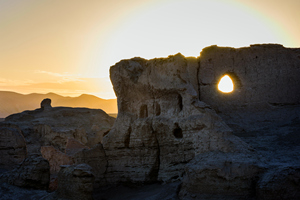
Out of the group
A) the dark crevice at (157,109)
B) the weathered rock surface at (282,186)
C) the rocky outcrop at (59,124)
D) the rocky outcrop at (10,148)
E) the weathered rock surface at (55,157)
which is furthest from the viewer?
the rocky outcrop at (59,124)

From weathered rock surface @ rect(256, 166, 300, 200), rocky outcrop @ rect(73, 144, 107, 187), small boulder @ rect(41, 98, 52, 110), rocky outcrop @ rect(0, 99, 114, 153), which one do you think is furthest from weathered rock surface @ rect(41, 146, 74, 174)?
small boulder @ rect(41, 98, 52, 110)

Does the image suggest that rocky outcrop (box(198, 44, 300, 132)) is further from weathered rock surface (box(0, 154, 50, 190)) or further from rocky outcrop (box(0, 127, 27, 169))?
rocky outcrop (box(0, 127, 27, 169))

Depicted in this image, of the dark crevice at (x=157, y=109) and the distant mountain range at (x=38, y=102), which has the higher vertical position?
the dark crevice at (x=157, y=109)

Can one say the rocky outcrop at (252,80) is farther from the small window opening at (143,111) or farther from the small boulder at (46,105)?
the small boulder at (46,105)

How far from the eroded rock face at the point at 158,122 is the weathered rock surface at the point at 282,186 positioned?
1.97m

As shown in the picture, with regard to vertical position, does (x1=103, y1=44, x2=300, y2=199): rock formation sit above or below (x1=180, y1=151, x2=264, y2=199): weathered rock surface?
above

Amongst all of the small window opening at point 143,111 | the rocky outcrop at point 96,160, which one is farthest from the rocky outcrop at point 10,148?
the small window opening at point 143,111

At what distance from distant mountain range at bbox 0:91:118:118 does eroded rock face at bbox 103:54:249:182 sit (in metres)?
98.1

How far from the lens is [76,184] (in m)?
9.01

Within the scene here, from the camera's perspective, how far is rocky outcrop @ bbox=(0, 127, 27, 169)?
41.4 feet

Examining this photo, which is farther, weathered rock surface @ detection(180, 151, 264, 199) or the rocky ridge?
the rocky ridge

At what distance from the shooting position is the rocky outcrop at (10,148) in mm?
12613

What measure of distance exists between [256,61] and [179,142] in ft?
14.4

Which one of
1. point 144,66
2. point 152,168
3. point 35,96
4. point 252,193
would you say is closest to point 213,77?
point 144,66
